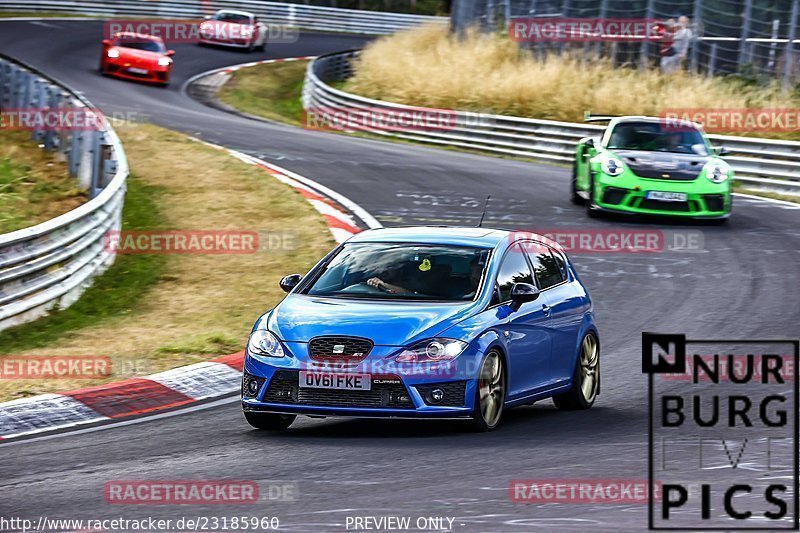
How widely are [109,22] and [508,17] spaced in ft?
77.9

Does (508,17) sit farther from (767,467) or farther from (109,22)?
(767,467)

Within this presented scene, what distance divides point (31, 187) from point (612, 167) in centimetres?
753

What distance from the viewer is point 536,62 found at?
117 ft

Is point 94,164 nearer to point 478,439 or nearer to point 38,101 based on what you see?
point 38,101

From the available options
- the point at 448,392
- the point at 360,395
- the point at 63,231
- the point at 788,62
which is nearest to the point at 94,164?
the point at 63,231

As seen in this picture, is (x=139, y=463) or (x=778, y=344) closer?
(x=139, y=463)

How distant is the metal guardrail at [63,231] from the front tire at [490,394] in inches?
217

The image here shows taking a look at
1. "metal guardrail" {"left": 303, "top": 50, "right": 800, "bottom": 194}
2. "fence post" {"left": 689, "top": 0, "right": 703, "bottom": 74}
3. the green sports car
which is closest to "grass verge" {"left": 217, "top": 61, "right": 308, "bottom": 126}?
"metal guardrail" {"left": 303, "top": 50, "right": 800, "bottom": 194}

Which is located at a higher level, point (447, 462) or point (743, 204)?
point (447, 462)

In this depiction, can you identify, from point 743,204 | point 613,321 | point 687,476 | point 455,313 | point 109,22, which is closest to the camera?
Answer: point 687,476

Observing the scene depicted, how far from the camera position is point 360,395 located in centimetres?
862

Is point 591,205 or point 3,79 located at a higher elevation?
point 3,79

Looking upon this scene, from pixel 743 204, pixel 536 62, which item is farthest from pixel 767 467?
pixel 536 62

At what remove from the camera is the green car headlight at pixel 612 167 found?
1955 centimetres
